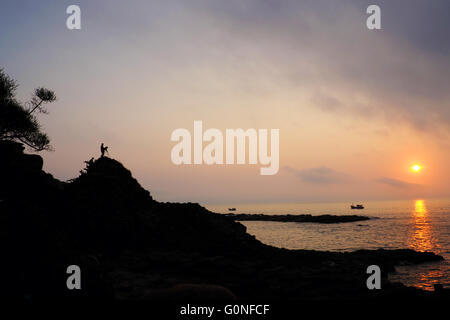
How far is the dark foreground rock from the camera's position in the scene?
905 cm

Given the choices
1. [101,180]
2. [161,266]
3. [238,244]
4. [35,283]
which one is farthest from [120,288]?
[238,244]

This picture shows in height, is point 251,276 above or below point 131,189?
below

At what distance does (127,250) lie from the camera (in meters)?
21.6

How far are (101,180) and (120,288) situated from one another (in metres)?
13.1

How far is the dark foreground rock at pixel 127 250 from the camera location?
9.05 m

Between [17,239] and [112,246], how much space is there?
12.5 meters

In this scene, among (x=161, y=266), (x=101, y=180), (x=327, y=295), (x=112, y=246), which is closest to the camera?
(x=327, y=295)

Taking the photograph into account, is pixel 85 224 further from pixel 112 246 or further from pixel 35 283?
pixel 35 283
